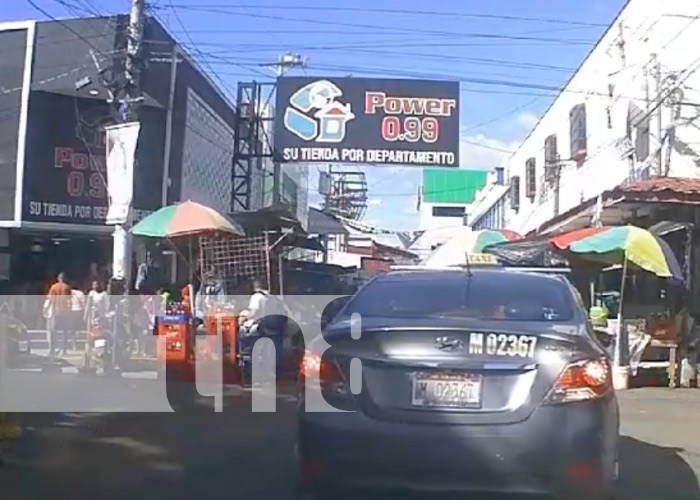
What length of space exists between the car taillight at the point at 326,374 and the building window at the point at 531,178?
2909cm

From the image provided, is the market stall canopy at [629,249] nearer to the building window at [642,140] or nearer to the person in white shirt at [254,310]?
the person in white shirt at [254,310]

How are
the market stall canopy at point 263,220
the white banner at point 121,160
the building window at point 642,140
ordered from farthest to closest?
1. the building window at point 642,140
2. the market stall canopy at point 263,220
3. the white banner at point 121,160

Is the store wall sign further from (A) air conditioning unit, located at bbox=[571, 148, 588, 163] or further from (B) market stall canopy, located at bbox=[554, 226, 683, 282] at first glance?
(B) market stall canopy, located at bbox=[554, 226, 683, 282]

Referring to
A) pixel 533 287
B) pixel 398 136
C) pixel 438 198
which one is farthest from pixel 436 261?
pixel 438 198

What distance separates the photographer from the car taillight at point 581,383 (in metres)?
5.61

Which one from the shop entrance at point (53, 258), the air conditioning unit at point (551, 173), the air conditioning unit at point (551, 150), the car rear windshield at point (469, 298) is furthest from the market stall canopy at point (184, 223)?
the air conditioning unit at point (551, 150)

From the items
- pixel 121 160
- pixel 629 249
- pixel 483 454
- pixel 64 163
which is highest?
pixel 64 163

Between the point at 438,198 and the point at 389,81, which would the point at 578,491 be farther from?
the point at 438,198

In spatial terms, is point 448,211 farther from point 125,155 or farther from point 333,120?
point 125,155

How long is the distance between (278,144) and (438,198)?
142 feet

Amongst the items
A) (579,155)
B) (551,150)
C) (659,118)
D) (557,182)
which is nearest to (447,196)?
(551,150)

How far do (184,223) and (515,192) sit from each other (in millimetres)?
26952

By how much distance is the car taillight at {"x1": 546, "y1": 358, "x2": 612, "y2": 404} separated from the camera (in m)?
5.61

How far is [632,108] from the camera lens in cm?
2144
